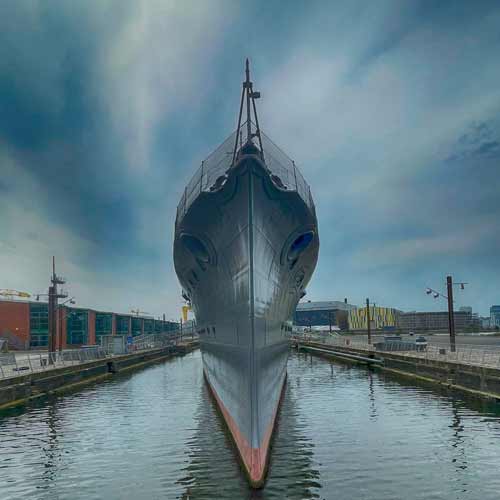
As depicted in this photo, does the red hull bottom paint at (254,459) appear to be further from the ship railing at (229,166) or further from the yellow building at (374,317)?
the yellow building at (374,317)

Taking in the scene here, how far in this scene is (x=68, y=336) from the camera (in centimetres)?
6234

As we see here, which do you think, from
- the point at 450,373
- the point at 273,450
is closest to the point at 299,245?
the point at 273,450

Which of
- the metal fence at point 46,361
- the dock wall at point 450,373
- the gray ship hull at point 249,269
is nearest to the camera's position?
the gray ship hull at point 249,269

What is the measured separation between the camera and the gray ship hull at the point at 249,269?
1012 cm

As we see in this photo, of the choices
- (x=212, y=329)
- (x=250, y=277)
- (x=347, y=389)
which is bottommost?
(x=347, y=389)

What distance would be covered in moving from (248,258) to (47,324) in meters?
52.6

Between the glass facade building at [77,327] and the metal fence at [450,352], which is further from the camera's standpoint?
the glass facade building at [77,327]

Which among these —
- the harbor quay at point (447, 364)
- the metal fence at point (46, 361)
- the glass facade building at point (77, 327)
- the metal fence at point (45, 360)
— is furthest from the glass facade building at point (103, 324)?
the harbor quay at point (447, 364)

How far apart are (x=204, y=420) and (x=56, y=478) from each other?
21.2 ft

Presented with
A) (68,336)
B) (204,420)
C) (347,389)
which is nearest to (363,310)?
(68,336)

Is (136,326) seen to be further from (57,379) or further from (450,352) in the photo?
(450,352)

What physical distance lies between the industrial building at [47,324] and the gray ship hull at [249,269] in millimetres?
28172

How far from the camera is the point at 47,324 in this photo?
56.0 meters

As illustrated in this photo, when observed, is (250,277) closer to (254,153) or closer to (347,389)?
(254,153)
